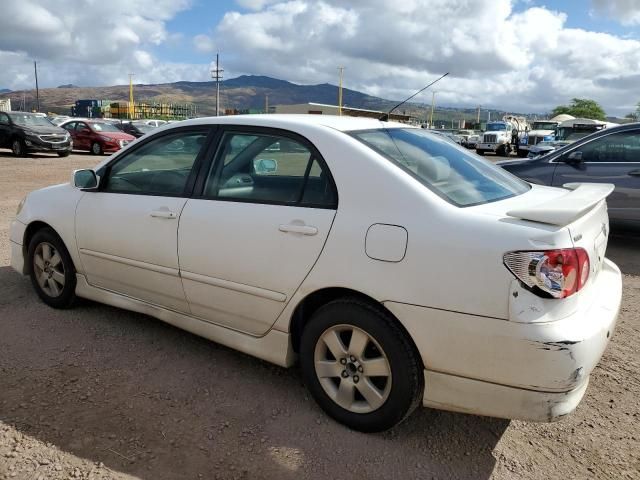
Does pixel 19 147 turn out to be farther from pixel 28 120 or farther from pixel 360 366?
pixel 360 366

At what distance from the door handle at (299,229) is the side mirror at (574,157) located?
5.52 m

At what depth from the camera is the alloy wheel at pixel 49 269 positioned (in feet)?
13.5

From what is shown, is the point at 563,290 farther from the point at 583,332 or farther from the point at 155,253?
the point at 155,253

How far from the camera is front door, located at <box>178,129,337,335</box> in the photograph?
2.74 m

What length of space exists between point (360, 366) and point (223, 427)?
79 cm

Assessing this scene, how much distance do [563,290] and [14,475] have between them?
2.53 metres

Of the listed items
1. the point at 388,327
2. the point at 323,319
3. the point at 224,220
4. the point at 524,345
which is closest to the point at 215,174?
the point at 224,220

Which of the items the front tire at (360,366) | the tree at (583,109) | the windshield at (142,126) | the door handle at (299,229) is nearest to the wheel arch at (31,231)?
the door handle at (299,229)

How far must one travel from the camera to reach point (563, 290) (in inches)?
87.2

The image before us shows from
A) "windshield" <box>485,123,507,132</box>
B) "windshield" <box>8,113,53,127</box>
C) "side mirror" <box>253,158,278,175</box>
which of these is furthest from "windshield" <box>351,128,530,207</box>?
"windshield" <box>485,123,507,132</box>

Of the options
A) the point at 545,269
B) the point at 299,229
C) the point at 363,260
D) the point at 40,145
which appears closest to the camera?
the point at 545,269

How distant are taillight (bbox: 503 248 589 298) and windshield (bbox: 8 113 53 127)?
2028 centimetres

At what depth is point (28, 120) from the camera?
62.3ft

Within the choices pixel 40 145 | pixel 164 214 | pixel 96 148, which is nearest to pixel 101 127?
pixel 96 148
